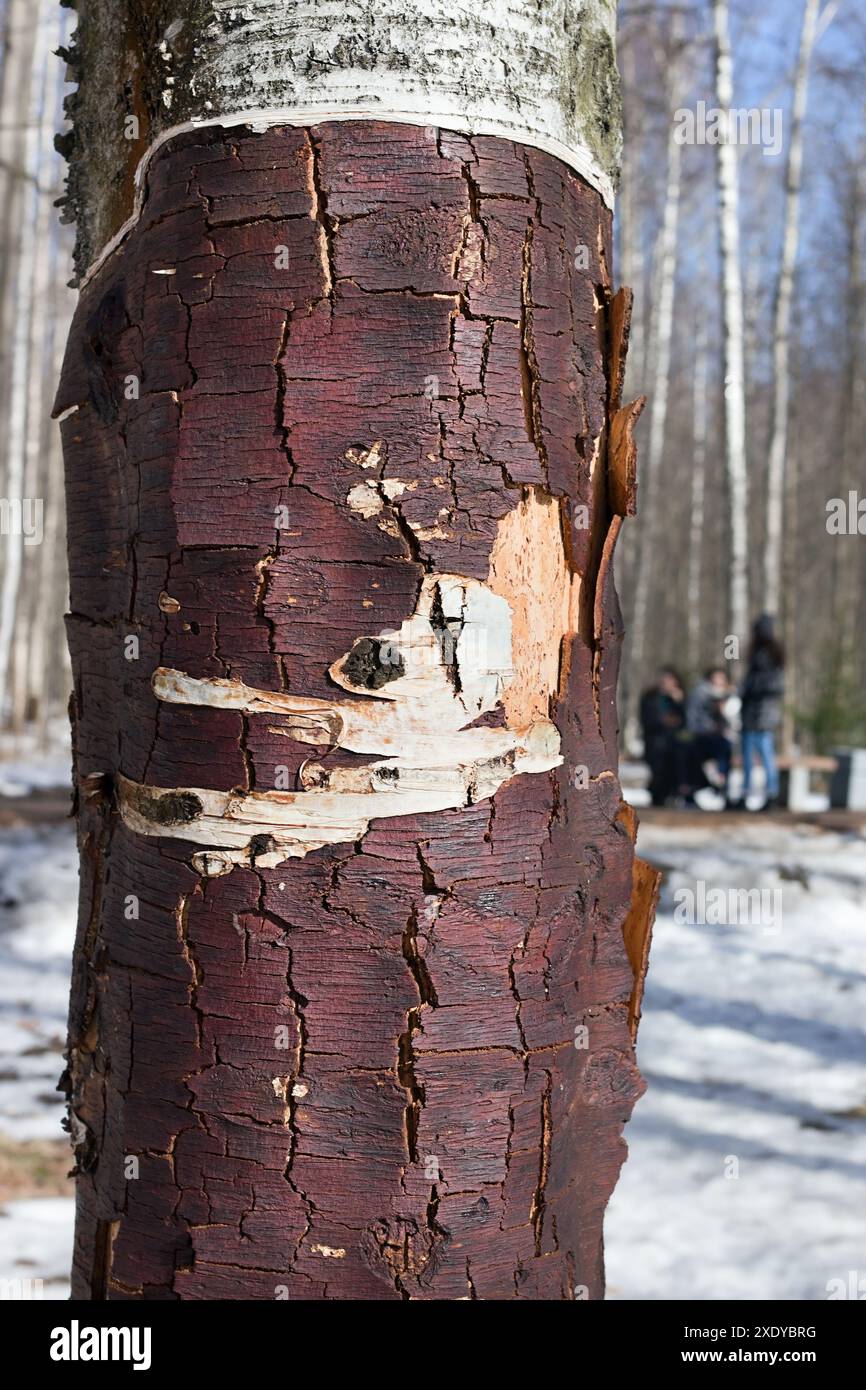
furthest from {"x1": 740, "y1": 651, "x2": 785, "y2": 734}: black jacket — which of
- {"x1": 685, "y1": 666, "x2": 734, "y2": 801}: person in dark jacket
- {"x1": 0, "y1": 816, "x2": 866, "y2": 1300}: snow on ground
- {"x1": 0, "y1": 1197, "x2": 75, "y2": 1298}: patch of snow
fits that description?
{"x1": 0, "y1": 1197, "x2": 75, "y2": 1298}: patch of snow

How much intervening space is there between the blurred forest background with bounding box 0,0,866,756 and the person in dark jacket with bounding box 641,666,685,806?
86cm

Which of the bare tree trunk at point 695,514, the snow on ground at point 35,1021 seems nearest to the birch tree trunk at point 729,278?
the snow on ground at point 35,1021

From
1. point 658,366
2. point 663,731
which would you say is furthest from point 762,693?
point 658,366

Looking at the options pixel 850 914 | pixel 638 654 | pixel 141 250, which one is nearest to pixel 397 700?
pixel 141 250

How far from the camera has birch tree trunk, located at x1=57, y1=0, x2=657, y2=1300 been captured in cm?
93

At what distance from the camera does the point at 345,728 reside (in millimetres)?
935

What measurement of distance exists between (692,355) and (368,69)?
25858 mm

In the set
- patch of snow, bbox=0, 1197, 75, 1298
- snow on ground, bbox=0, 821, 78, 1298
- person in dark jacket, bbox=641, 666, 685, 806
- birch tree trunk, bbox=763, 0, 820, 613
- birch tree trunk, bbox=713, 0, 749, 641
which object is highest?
birch tree trunk, bbox=763, 0, 820, 613

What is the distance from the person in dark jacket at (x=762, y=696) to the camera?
1017cm

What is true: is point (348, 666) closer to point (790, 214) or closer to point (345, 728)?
point (345, 728)

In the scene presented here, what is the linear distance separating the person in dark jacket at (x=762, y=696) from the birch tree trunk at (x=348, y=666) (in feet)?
31.6

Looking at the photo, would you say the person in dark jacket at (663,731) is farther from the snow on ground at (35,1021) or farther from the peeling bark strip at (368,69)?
the peeling bark strip at (368,69)

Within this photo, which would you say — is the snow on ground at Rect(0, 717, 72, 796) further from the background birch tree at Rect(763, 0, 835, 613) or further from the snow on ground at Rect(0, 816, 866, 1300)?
the background birch tree at Rect(763, 0, 835, 613)

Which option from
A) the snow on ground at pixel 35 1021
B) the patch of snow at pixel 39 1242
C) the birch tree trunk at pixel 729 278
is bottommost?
the patch of snow at pixel 39 1242
